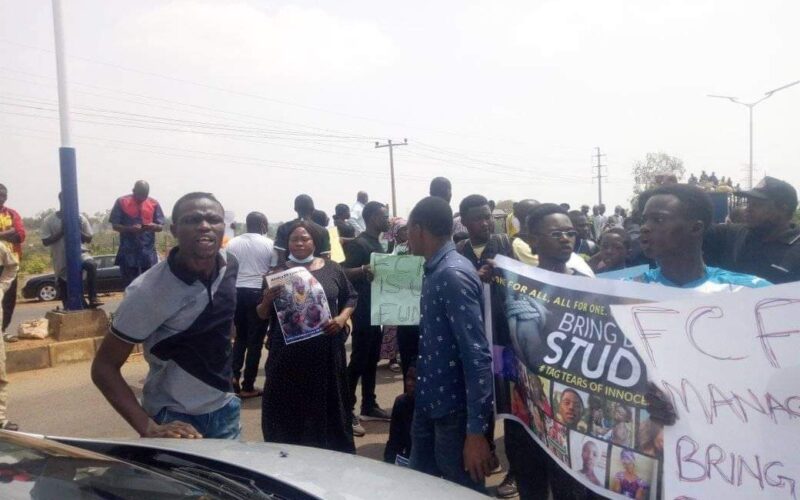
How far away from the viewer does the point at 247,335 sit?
22.0 ft

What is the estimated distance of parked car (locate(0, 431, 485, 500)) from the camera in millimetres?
1906

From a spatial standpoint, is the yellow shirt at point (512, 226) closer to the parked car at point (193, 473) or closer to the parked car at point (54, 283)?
the parked car at point (193, 473)

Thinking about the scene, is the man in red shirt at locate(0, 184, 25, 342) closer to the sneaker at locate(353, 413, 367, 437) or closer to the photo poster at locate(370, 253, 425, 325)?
the sneaker at locate(353, 413, 367, 437)

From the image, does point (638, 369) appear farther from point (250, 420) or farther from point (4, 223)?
point (4, 223)

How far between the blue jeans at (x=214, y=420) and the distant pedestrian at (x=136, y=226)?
20.8 ft

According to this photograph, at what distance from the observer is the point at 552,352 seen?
2.69 meters

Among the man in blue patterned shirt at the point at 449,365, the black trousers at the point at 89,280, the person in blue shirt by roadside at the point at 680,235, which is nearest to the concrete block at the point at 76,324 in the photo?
the black trousers at the point at 89,280

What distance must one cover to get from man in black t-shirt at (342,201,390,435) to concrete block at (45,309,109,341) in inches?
165

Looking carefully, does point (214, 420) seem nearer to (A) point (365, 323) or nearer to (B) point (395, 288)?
(B) point (395, 288)

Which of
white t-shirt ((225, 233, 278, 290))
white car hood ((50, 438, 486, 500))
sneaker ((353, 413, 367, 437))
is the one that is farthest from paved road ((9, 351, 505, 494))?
white car hood ((50, 438, 486, 500))

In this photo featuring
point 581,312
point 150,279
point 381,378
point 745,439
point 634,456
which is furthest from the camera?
point 381,378

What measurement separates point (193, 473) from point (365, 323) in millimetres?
3441

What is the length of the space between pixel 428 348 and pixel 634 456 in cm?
101

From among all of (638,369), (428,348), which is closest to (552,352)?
(638,369)
